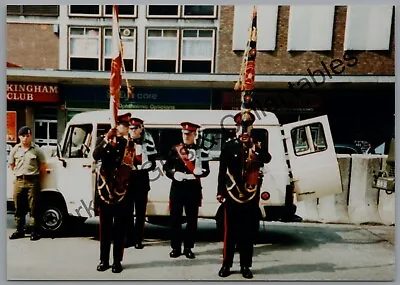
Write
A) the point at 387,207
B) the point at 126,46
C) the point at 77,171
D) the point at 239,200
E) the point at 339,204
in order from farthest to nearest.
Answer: the point at 339,204
the point at 387,207
the point at 77,171
the point at 126,46
the point at 239,200

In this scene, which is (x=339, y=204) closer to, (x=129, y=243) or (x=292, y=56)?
(x=292, y=56)

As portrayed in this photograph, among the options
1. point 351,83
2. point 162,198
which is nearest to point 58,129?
point 162,198

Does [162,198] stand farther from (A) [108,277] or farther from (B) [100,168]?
(A) [108,277]

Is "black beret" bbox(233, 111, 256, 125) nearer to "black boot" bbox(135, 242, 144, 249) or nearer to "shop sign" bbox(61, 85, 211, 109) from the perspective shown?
"shop sign" bbox(61, 85, 211, 109)

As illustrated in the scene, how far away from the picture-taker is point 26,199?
10.8 ft

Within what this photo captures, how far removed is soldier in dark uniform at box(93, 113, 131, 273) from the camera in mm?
3057

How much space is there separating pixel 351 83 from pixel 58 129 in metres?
2.40

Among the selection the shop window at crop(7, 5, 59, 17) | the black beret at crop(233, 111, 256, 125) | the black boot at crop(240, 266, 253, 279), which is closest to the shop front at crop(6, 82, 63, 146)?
the shop window at crop(7, 5, 59, 17)

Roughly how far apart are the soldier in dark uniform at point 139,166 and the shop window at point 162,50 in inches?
18.4

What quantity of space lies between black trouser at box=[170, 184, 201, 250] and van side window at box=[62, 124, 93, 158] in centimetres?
82

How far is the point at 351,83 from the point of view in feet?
10.6

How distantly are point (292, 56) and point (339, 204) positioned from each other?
137 centimetres

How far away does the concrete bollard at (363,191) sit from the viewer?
3389mm

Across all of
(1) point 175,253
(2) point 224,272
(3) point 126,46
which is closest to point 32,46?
(3) point 126,46
